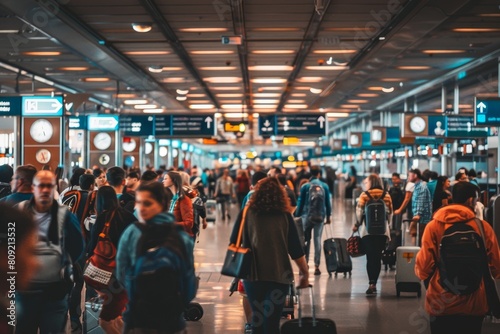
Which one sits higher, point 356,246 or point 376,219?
point 376,219

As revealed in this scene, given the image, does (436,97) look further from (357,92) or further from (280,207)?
(280,207)

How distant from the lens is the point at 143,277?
5184mm

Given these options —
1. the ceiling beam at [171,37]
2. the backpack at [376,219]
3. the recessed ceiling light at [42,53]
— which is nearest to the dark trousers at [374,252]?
the backpack at [376,219]

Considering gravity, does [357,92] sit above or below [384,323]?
above

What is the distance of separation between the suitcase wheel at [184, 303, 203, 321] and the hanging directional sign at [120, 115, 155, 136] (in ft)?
58.1

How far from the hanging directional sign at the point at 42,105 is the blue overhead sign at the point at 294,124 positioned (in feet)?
36.7

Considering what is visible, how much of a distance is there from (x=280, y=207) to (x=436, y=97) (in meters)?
26.4

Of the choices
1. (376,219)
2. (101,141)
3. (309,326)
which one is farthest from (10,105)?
(101,141)

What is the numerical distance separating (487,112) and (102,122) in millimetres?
13433

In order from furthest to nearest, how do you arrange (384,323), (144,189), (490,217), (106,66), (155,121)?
(155,121)
(106,66)
(490,217)
(384,323)
(144,189)

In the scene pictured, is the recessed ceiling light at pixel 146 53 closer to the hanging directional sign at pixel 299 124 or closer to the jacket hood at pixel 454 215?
the hanging directional sign at pixel 299 124

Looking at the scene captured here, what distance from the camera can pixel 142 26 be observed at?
1630 cm

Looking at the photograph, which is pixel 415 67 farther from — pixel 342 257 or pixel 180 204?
pixel 180 204

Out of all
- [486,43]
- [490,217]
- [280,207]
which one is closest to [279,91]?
[486,43]
